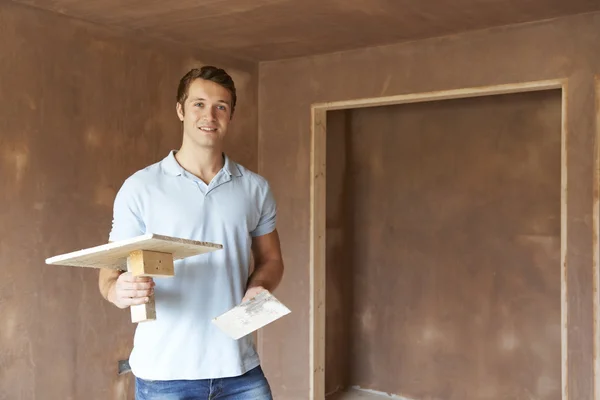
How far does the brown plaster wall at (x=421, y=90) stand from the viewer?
10.9ft

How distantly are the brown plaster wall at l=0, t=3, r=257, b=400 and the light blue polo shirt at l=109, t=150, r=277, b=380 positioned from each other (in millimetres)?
1639

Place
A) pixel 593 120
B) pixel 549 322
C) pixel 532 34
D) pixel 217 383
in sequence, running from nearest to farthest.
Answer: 1. pixel 217 383
2. pixel 593 120
3. pixel 532 34
4. pixel 549 322

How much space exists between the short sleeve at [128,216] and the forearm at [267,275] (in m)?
0.36

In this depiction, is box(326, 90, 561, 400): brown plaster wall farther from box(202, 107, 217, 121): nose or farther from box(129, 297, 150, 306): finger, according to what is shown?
box(129, 297, 150, 306): finger

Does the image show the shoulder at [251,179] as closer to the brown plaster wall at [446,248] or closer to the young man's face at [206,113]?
the young man's face at [206,113]

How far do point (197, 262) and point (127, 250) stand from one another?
29 centimetres

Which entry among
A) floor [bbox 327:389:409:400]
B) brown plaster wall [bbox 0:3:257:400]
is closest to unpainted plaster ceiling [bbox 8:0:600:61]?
brown plaster wall [bbox 0:3:257:400]

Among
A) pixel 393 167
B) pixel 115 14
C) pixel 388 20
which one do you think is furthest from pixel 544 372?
pixel 115 14

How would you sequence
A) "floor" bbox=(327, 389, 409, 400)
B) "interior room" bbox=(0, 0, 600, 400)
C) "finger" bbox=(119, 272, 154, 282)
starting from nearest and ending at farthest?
"finger" bbox=(119, 272, 154, 282), "interior room" bbox=(0, 0, 600, 400), "floor" bbox=(327, 389, 409, 400)

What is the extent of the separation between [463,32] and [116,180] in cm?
218

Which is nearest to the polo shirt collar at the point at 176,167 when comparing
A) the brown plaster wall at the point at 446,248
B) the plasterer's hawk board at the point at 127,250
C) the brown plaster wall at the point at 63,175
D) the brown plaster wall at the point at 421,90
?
the plasterer's hawk board at the point at 127,250

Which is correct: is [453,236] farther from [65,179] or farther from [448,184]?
[65,179]

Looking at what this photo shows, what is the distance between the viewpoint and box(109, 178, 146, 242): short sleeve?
1732 mm

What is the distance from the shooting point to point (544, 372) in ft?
14.0
